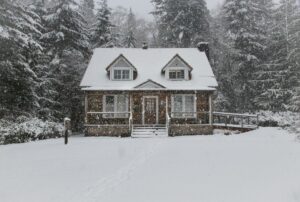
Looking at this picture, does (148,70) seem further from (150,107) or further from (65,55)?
(65,55)

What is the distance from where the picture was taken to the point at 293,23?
1280 inches

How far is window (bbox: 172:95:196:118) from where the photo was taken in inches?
1098

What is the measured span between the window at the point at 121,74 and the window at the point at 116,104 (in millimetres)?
1582

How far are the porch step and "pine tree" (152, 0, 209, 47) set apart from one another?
17544 millimetres

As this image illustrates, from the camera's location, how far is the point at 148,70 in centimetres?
2938

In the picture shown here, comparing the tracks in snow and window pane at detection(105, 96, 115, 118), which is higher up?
window pane at detection(105, 96, 115, 118)

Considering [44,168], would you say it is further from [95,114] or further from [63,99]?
[63,99]

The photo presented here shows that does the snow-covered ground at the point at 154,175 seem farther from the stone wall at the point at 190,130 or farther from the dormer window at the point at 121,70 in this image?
the dormer window at the point at 121,70

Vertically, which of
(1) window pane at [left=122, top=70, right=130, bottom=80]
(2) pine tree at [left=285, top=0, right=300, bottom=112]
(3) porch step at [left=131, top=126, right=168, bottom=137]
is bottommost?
(3) porch step at [left=131, top=126, right=168, bottom=137]

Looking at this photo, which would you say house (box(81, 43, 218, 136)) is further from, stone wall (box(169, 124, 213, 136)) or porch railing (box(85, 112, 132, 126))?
stone wall (box(169, 124, 213, 136))

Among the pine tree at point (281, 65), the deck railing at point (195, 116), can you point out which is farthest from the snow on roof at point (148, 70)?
the pine tree at point (281, 65)

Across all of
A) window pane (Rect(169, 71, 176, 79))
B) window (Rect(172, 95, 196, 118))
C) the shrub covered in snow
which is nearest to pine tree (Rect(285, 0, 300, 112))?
window (Rect(172, 95, 196, 118))

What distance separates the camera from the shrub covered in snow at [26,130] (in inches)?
764

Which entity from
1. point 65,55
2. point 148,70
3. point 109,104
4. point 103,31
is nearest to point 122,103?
point 109,104
